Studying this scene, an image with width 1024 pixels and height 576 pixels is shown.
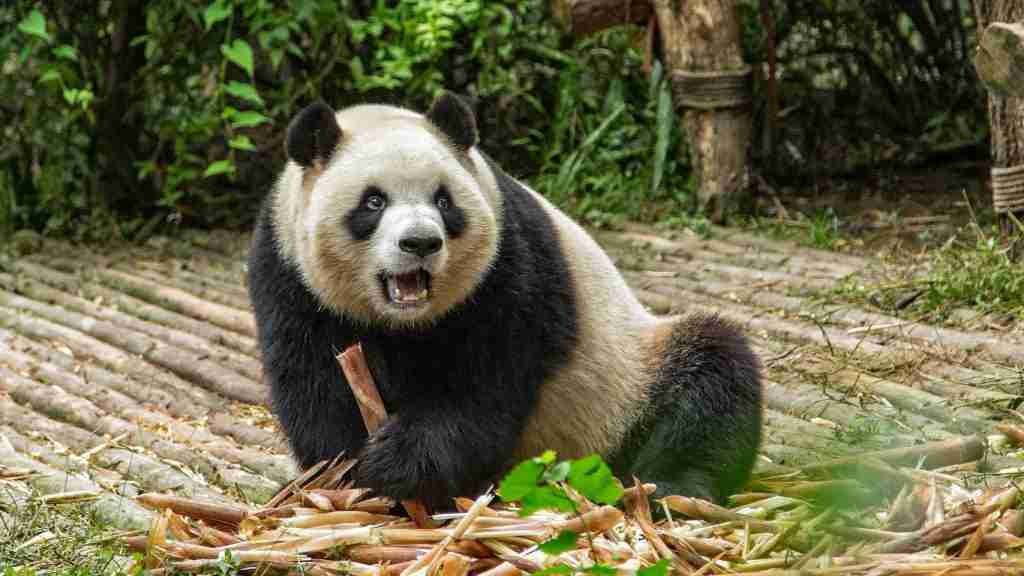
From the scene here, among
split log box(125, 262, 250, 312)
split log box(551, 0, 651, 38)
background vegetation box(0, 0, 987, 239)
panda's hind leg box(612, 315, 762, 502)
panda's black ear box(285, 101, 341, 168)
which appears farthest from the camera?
background vegetation box(0, 0, 987, 239)

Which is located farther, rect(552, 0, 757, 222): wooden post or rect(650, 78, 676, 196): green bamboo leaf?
rect(650, 78, 676, 196): green bamboo leaf

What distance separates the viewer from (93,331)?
22.2 ft

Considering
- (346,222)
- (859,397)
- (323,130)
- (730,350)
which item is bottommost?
(859,397)

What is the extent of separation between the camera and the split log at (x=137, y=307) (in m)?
6.54

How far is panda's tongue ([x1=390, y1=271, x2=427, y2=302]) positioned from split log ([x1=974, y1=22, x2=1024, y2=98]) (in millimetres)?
1934

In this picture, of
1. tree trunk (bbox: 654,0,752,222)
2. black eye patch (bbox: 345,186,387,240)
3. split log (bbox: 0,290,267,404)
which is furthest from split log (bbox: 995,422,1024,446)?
tree trunk (bbox: 654,0,752,222)

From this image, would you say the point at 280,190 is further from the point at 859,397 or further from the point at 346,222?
the point at 859,397

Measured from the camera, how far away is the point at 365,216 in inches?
158

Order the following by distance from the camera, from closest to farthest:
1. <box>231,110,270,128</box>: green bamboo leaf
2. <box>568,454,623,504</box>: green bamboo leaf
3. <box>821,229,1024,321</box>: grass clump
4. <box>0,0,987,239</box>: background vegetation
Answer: <box>568,454,623,504</box>: green bamboo leaf, <box>821,229,1024,321</box>: grass clump, <box>231,110,270,128</box>: green bamboo leaf, <box>0,0,987,239</box>: background vegetation

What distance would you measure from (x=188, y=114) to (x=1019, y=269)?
17.3ft

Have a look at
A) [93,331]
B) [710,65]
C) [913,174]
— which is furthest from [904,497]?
[913,174]

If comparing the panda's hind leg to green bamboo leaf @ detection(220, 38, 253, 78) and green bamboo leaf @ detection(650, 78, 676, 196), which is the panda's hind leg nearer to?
green bamboo leaf @ detection(220, 38, 253, 78)

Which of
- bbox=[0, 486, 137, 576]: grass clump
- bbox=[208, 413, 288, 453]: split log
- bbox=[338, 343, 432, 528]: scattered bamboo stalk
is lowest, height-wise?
bbox=[208, 413, 288, 453]: split log

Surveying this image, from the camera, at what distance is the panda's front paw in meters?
4.04
